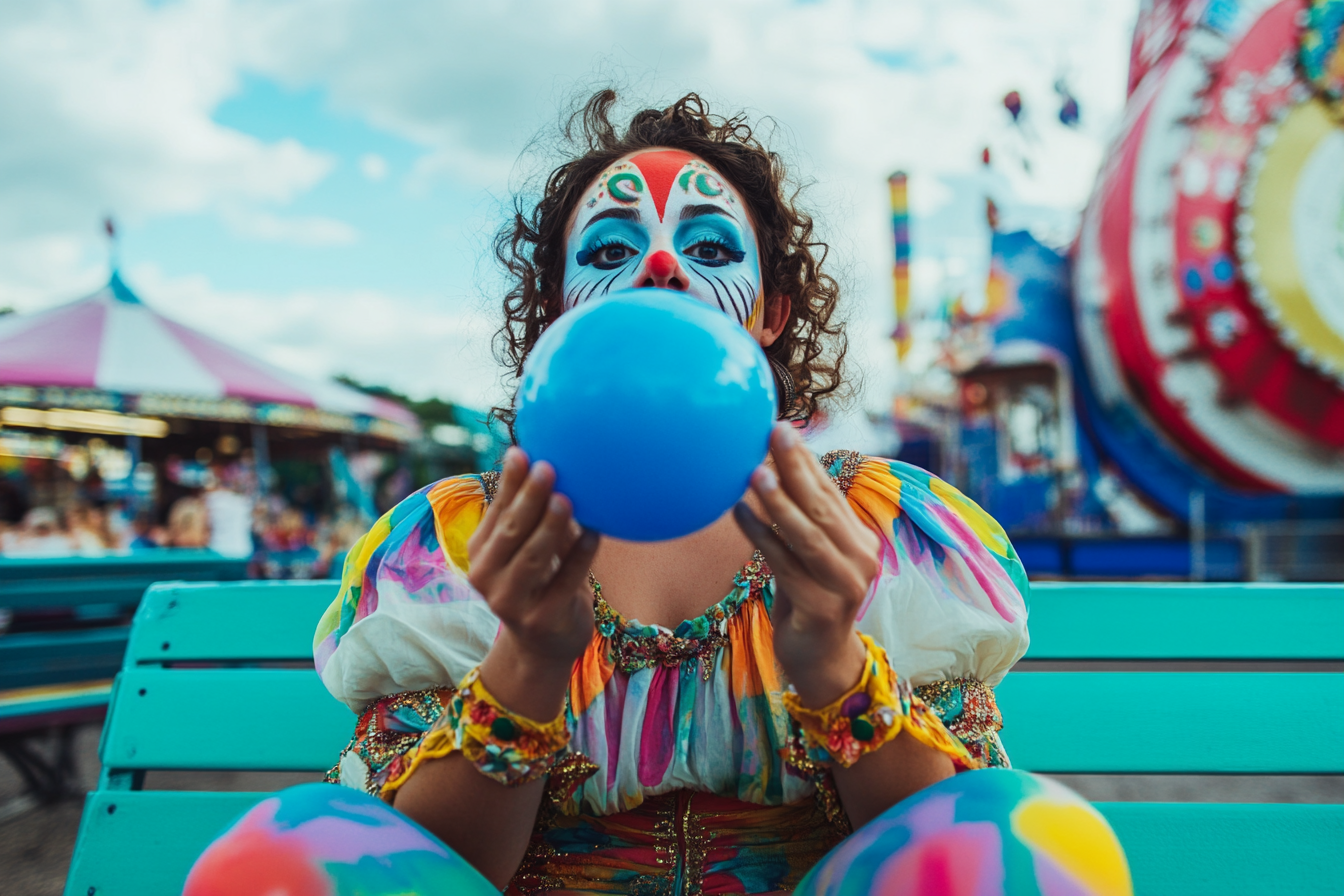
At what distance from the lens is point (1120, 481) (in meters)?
8.91

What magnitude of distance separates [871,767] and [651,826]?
0.42m

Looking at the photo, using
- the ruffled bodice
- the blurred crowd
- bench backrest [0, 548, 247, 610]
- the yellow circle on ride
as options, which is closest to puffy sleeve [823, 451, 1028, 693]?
the ruffled bodice

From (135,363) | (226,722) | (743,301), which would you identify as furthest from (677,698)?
(135,363)

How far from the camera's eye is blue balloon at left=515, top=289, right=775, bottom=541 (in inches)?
34.5

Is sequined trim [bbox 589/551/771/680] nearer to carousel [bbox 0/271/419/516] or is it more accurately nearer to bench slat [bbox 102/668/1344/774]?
bench slat [bbox 102/668/1344/774]

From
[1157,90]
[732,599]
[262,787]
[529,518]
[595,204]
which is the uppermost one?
[1157,90]

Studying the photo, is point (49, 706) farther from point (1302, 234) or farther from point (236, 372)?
point (1302, 234)

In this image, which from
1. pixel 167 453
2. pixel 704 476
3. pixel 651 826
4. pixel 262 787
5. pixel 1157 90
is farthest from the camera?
pixel 167 453

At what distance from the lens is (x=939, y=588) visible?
1.29m

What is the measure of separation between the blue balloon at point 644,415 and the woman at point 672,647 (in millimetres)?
38

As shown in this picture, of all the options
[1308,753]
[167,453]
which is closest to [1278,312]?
[1308,753]

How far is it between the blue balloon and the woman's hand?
3 centimetres

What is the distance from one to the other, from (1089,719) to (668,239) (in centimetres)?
125

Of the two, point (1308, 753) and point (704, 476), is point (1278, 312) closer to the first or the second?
point (1308, 753)
